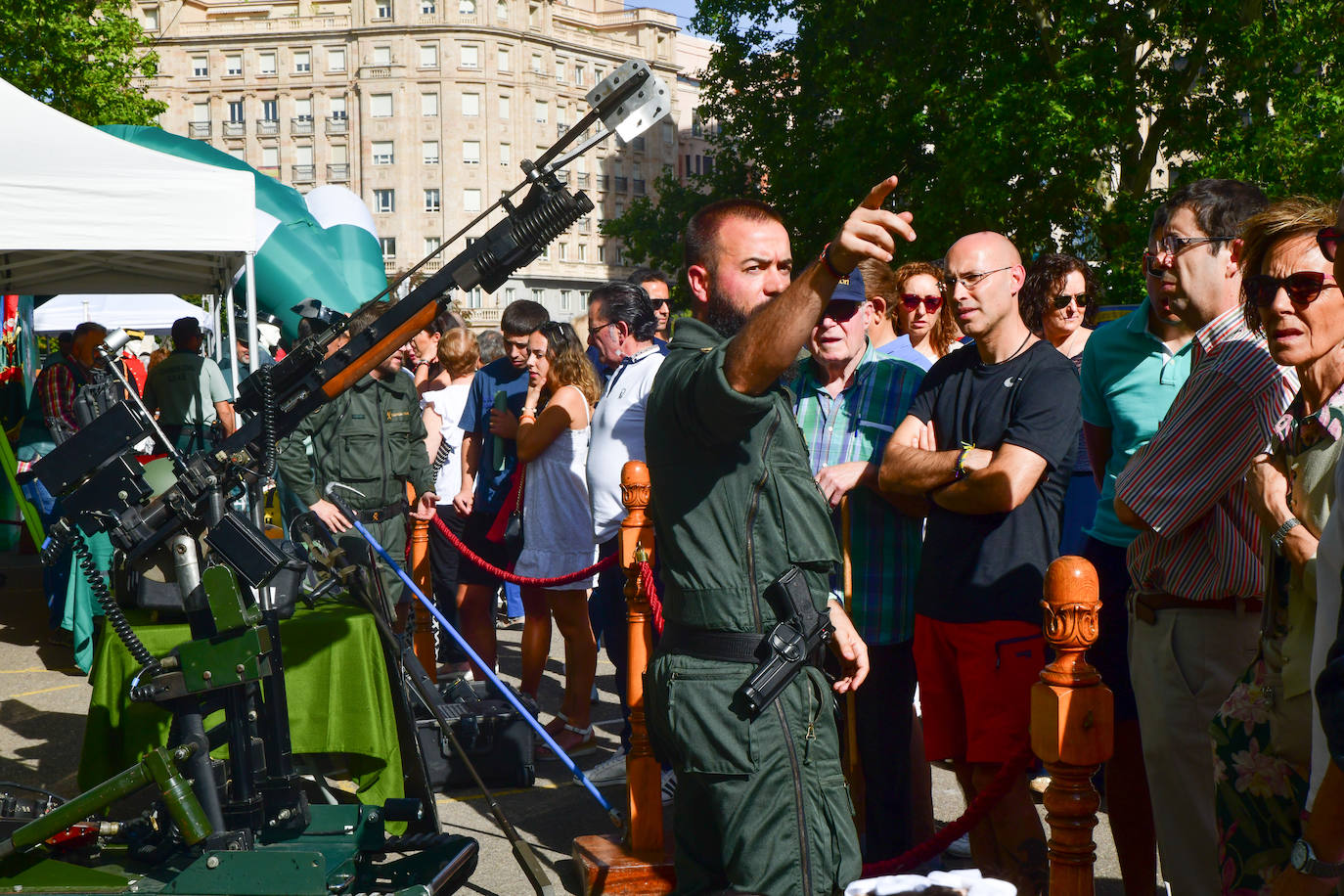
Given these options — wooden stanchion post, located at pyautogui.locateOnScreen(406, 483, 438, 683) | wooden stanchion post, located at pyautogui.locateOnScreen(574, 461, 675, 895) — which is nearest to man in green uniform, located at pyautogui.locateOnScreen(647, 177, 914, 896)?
wooden stanchion post, located at pyautogui.locateOnScreen(574, 461, 675, 895)

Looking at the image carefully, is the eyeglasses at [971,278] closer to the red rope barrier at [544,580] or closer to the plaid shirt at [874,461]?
the plaid shirt at [874,461]

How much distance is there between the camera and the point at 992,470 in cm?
366

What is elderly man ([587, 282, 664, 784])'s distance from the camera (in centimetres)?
553

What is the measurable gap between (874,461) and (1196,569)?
1.32 m

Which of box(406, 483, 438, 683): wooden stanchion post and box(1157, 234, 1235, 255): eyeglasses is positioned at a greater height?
box(1157, 234, 1235, 255): eyeglasses

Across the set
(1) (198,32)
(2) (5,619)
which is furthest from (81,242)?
(1) (198,32)

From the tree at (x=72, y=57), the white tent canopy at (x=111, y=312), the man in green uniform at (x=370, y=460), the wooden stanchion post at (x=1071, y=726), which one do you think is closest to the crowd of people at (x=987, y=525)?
the wooden stanchion post at (x=1071, y=726)

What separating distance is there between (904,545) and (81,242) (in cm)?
579

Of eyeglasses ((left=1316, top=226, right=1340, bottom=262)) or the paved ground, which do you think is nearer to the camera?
eyeglasses ((left=1316, top=226, right=1340, bottom=262))

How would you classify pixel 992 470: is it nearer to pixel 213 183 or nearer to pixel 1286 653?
pixel 1286 653

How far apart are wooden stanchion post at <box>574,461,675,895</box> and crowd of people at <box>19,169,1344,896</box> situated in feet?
2.09

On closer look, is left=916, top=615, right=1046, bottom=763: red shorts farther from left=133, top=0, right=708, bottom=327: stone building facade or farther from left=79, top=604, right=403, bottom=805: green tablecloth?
left=133, top=0, right=708, bottom=327: stone building facade

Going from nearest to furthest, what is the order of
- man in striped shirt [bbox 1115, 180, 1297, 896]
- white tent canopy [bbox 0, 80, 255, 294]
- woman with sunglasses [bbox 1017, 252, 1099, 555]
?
man in striped shirt [bbox 1115, 180, 1297, 896]
woman with sunglasses [bbox 1017, 252, 1099, 555]
white tent canopy [bbox 0, 80, 255, 294]

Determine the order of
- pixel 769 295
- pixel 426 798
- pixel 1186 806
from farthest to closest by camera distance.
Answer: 1. pixel 426 798
2. pixel 1186 806
3. pixel 769 295
